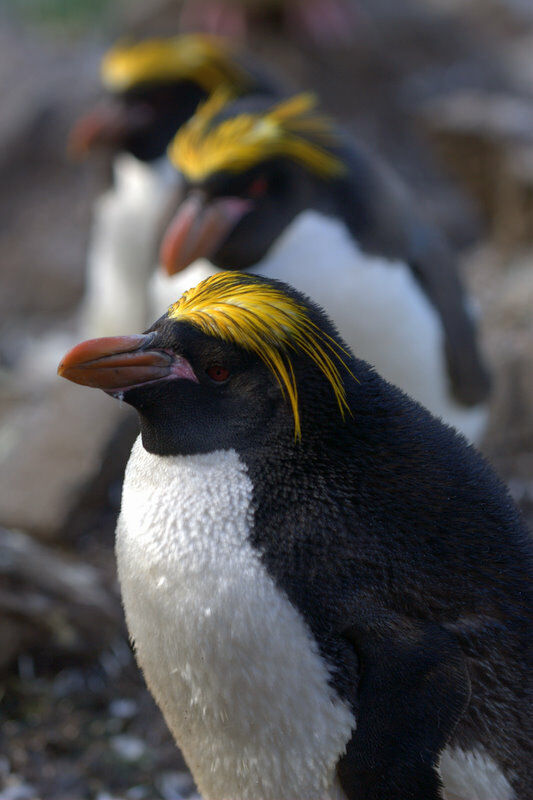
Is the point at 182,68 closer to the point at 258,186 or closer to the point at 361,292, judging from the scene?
the point at 258,186

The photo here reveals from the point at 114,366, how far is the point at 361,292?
4.80 feet

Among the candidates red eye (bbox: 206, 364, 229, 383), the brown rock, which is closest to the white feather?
red eye (bbox: 206, 364, 229, 383)

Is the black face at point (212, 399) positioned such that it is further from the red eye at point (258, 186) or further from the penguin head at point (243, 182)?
the red eye at point (258, 186)

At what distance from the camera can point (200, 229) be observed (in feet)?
9.20

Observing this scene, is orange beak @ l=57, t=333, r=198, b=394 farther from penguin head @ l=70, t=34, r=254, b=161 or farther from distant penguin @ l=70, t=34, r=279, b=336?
penguin head @ l=70, t=34, r=254, b=161

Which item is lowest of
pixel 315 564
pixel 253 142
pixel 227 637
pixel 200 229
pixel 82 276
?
pixel 82 276

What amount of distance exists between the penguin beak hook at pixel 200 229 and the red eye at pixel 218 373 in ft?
3.62

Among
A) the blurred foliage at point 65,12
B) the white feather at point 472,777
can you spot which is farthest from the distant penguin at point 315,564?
the blurred foliage at point 65,12

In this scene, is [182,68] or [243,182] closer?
[243,182]

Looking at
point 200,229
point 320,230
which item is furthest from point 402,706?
point 320,230

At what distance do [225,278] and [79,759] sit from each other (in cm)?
152

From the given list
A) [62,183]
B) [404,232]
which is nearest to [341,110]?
[62,183]

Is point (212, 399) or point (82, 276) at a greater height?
point (212, 399)

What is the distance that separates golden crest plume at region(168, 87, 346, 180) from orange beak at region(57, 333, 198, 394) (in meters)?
1.31
